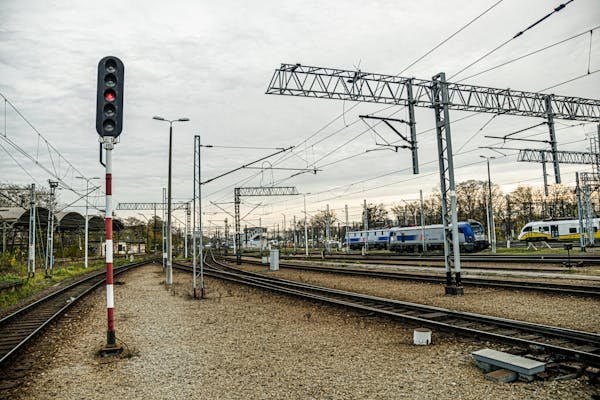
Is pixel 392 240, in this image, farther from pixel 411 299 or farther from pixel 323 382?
pixel 323 382

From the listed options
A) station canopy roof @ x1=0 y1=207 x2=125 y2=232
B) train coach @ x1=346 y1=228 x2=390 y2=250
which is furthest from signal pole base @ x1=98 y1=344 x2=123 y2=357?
train coach @ x1=346 y1=228 x2=390 y2=250

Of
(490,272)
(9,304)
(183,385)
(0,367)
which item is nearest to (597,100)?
(490,272)

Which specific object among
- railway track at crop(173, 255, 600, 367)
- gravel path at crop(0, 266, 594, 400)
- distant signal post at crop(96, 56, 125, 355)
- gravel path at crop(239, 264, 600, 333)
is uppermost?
distant signal post at crop(96, 56, 125, 355)

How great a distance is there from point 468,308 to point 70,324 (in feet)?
36.7

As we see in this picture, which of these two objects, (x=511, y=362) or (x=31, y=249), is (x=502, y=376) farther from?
(x=31, y=249)

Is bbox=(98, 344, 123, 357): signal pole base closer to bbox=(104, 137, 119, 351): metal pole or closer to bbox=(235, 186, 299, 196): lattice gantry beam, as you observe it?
bbox=(104, 137, 119, 351): metal pole

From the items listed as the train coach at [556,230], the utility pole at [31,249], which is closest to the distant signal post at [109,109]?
the utility pole at [31,249]

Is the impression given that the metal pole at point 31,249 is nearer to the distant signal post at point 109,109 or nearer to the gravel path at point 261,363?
the gravel path at point 261,363

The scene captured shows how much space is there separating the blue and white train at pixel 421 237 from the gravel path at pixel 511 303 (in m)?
28.0

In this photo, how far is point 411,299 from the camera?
587 inches

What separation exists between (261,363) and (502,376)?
3.78 metres

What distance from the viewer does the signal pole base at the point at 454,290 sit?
600 inches

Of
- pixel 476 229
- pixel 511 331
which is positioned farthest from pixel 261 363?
pixel 476 229

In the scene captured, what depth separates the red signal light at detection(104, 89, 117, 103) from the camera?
333 inches
